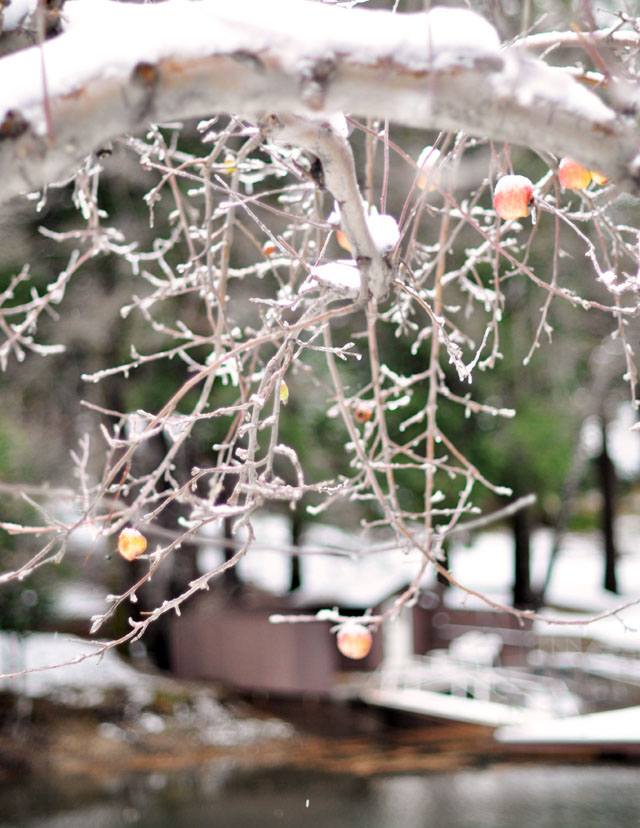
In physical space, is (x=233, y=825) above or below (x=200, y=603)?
below

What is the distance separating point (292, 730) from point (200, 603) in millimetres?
2723

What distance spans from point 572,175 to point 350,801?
6284 mm

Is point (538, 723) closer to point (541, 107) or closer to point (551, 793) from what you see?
point (551, 793)

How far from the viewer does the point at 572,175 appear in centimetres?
177

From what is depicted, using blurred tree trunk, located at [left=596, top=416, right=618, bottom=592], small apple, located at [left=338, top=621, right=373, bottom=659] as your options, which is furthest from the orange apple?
blurred tree trunk, located at [left=596, top=416, right=618, bottom=592]

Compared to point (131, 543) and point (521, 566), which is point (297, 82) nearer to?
point (131, 543)

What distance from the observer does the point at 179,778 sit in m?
7.59

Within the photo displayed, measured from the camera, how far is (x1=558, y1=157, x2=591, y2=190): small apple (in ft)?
5.73

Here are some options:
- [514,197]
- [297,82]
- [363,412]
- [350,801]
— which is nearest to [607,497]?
[350,801]

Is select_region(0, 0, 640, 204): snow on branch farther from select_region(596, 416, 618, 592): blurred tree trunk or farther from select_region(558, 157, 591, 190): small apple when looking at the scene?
select_region(596, 416, 618, 592): blurred tree trunk

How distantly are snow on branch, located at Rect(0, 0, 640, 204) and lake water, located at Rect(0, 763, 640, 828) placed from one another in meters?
6.21

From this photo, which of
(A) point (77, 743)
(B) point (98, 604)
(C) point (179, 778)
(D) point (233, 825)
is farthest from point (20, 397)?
(B) point (98, 604)

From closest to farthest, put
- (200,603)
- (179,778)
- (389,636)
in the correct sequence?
(179,778) → (389,636) → (200,603)

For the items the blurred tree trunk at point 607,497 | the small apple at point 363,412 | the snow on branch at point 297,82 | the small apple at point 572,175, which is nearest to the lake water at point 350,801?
the small apple at point 363,412
